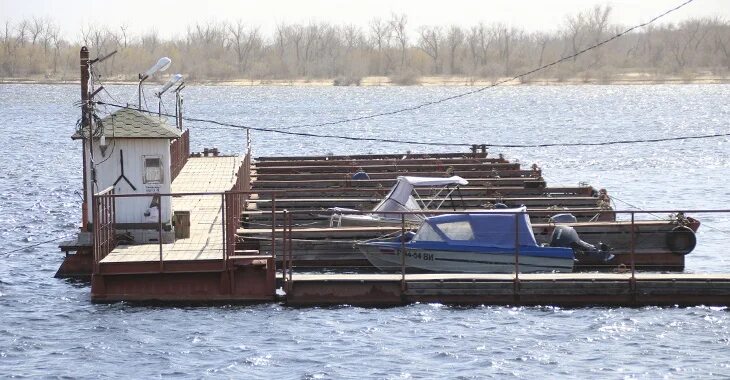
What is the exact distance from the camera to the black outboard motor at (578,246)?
32.7 m

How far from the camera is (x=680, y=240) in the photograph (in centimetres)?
3447

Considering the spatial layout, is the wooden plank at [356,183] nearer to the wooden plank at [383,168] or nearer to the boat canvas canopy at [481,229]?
the wooden plank at [383,168]

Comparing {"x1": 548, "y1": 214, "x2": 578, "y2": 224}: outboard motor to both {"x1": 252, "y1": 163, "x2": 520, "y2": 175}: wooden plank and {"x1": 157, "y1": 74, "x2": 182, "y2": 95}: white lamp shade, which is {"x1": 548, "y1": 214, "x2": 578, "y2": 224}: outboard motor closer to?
{"x1": 157, "y1": 74, "x2": 182, "y2": 95}: white lamp shade

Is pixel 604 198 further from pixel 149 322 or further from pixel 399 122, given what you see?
pixel 399 122

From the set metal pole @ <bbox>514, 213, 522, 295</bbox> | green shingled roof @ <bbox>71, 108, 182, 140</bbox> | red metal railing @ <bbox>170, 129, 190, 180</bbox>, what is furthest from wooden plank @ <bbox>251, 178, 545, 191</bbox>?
green shingled roof @ <bbox>71, 108, 182, 140</bbox>

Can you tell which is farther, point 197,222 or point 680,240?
point 680,240

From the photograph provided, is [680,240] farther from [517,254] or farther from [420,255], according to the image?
[517,254]

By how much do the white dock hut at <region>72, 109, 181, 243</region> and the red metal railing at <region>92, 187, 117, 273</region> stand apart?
549 millimetres

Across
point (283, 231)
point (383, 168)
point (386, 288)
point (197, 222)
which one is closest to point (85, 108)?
point (197, 222)

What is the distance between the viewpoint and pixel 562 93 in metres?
180

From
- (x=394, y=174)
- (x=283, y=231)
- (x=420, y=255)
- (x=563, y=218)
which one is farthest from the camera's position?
(x=394, y=174)

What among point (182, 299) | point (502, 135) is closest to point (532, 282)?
point (182, 299)

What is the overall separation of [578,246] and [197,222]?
907 cm

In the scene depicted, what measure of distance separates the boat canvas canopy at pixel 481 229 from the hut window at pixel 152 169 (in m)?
6.06
